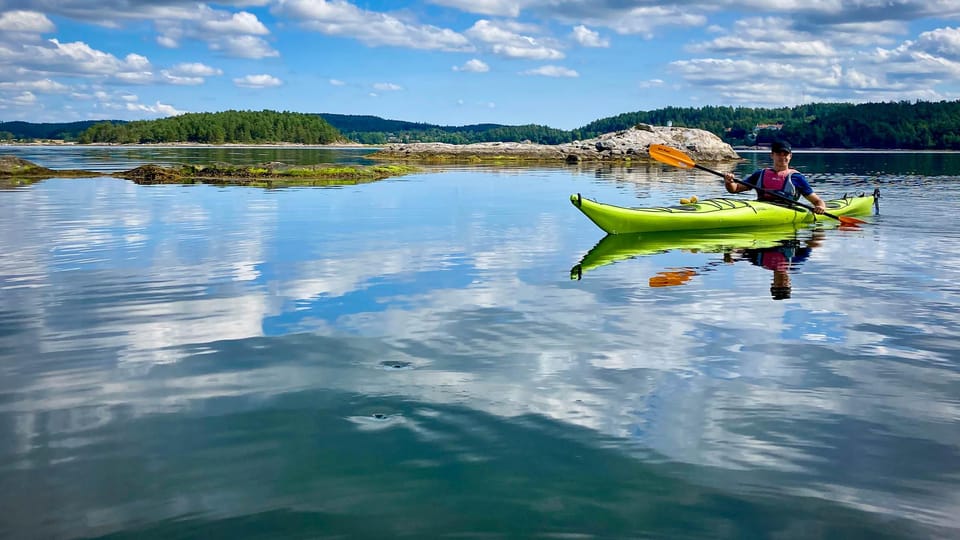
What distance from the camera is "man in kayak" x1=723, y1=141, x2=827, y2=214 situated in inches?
678

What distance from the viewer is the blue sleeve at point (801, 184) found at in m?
17.5

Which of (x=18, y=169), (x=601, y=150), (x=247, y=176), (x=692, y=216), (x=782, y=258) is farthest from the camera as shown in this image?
(x=601, y=150)

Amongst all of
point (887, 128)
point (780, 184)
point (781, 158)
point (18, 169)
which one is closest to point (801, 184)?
point (780, 184)

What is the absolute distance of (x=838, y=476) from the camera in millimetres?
4941

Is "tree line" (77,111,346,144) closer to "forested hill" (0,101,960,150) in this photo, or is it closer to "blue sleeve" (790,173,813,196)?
"forested hill" (0,101,960,150)

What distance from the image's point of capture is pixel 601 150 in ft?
287

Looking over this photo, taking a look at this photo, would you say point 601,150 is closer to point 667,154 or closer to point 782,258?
point 667,154

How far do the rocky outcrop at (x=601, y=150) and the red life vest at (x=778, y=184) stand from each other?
60383mm

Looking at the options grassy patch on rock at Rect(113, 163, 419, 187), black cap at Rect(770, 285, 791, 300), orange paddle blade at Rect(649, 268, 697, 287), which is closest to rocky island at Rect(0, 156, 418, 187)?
grassy patch on rock at Rect(113, 163, 419, 187)

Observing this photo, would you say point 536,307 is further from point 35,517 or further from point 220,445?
point 35,517

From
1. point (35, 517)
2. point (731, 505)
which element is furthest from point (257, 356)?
point (731, 505)

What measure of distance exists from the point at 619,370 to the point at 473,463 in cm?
259

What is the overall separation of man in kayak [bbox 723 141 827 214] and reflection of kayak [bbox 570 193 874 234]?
344 millimetres

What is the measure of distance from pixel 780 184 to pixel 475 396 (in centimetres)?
1415
